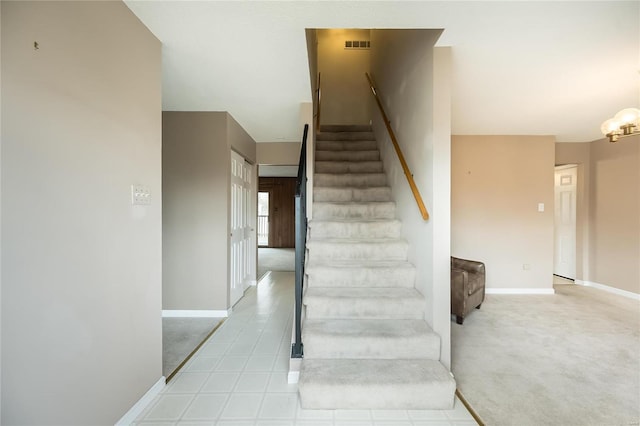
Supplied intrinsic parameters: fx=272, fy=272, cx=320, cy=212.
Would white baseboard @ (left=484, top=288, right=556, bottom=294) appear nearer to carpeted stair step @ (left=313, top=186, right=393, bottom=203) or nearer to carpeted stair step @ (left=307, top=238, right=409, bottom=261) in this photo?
carpeted stair step @ (left=313, top=186, right=393, bottom=203)

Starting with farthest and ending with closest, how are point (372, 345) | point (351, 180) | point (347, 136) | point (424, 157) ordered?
1. point (347, 136)
2. point (351, 180)
3. point (424, 157)
4. point (372, 345)

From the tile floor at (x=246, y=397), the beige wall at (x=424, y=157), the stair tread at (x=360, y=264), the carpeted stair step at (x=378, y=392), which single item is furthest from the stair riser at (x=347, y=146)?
the carpeted stair step at (x=378, y=392)

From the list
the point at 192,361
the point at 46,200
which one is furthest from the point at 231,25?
the point at 192,361

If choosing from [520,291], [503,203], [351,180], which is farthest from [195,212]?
[520,291]

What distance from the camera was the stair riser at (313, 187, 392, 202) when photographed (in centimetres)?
344

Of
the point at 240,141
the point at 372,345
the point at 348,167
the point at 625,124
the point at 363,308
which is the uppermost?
the point at 240,141

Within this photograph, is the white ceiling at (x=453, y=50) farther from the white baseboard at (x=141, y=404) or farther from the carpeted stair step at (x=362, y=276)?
the white baseboard at (x=141, y=404)

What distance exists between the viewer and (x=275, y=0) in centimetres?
152

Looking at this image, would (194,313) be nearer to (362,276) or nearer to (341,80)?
(362,276)

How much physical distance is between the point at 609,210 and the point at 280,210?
8211mm

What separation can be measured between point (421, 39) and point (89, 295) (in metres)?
2.88

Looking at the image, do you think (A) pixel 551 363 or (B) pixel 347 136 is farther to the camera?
(B) pixel 347 136

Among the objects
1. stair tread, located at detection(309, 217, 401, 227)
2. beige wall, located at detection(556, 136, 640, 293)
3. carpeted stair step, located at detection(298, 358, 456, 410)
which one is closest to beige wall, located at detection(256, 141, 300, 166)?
stair tread, located at detection(309, 217, 401, 227)

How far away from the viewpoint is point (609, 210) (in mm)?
4465
